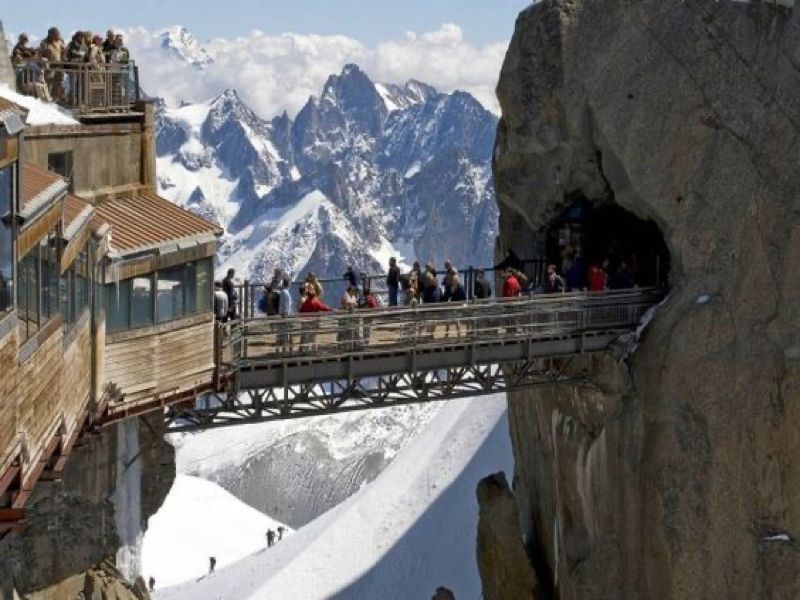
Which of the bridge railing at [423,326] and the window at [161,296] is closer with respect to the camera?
the window at [161,296]

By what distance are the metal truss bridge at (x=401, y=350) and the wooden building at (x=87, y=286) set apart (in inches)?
74.2

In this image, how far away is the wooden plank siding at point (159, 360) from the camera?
89.4ft

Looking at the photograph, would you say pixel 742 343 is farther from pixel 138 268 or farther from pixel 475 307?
pixel 138 268

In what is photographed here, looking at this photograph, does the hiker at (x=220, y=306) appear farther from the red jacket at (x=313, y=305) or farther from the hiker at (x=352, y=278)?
the hiker at (x=352, y=278)

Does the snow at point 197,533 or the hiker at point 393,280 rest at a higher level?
the hiker at point 393,280

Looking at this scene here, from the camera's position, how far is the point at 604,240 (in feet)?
150

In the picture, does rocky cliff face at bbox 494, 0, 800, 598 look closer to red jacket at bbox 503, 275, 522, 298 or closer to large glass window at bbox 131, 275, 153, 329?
red jacket at bbox 503, 275, 522, 298

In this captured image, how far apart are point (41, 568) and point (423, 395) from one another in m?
11.5

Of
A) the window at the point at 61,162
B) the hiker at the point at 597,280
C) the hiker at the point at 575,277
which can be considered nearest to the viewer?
the window at the point at 61,162

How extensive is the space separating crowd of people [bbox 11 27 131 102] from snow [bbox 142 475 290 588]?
63674 millimetres

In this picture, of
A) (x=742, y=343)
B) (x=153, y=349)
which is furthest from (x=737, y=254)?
(x=153, y=349)

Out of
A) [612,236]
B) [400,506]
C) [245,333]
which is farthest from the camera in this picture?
[400,506]

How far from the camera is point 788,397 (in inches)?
1533

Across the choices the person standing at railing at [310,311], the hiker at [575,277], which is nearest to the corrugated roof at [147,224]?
the person standing at railing at [310,311]
